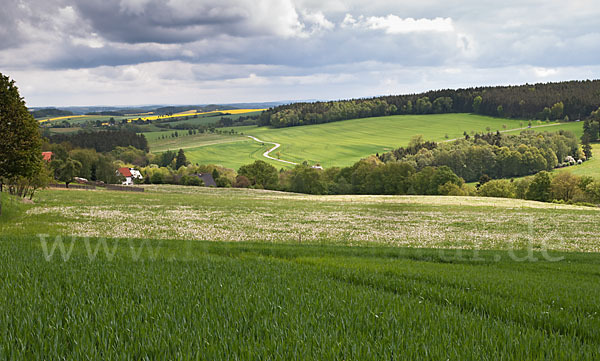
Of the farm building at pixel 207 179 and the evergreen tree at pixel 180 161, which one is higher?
the evergreen tree at pixel 180 161

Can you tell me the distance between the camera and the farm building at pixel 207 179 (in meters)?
118

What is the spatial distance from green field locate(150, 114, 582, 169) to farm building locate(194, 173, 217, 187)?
22208 millimetres

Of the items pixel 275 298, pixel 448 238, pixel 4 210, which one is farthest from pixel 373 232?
pixel 4 210

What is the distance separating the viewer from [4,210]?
27.0 metres

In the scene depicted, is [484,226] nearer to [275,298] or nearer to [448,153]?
[275,298]

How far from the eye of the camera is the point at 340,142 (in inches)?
6969

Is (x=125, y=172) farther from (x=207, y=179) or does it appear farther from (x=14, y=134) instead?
(x=14, y=134)

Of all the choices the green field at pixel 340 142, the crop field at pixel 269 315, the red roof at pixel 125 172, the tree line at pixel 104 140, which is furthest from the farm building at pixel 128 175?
the crop field at pixel 269 315

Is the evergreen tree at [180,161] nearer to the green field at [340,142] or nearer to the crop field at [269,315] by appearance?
the green field at [340,142]

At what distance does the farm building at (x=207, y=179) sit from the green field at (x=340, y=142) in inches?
874

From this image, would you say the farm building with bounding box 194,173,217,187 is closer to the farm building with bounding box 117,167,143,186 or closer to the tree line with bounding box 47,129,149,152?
the farm building with bounding box 117,167,143,186

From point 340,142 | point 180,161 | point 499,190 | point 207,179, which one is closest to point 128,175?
point 180,161

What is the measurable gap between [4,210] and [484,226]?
119ft

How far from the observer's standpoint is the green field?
157 metres
